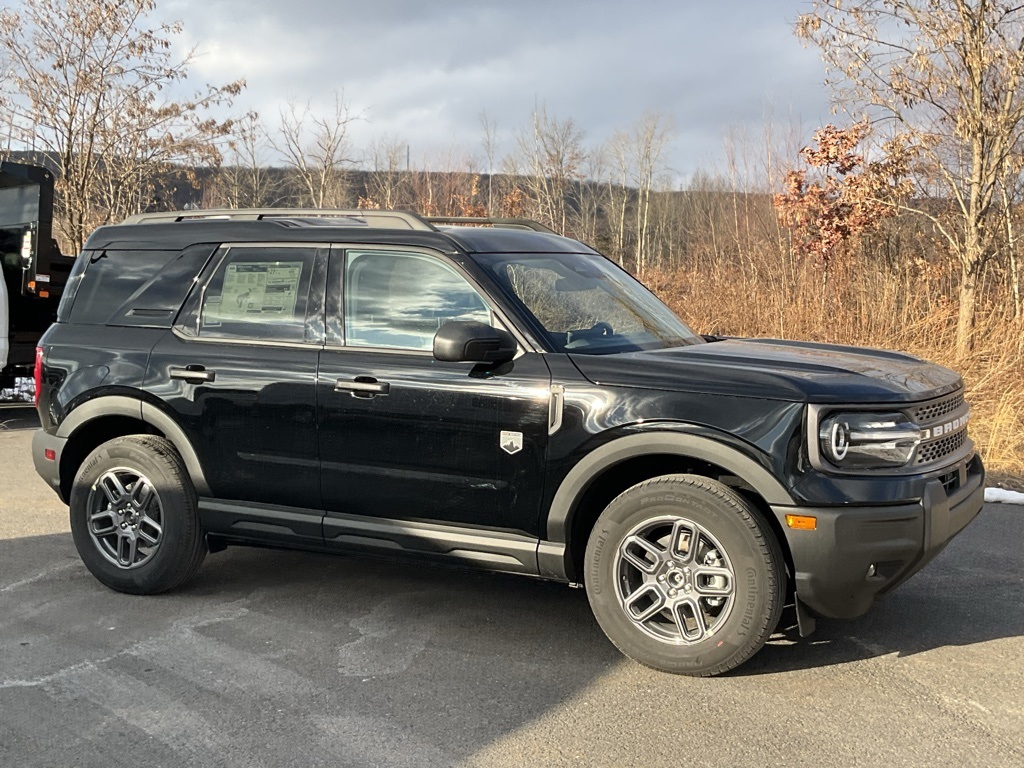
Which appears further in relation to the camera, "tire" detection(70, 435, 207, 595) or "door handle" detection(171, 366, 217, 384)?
"tire" detection(70, 435, 207, 595)

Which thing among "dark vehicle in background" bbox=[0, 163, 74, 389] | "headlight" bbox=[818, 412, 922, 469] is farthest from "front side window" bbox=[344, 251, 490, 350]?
"dark vehicle in background" bbox=[0, 163, 74, 389]

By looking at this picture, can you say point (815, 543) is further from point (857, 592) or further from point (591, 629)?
point (591, 629)

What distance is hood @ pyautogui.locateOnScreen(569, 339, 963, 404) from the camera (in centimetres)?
368

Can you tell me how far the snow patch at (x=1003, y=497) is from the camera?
22.5ft

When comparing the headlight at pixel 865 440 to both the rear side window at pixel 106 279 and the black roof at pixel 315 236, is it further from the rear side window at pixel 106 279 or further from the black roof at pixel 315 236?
the rear side window at pixel 106 279

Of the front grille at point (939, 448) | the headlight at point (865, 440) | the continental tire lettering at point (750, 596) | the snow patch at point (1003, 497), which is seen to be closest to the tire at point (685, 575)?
the continental tire lettering at point (750, 596)

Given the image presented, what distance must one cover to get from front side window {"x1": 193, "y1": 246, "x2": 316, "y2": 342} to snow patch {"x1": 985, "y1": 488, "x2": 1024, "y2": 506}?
507cm

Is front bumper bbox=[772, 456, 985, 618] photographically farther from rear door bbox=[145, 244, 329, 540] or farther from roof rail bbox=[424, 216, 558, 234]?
roof rail bbox=[424, 216, 558, 234]

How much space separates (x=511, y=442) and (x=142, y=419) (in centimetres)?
203

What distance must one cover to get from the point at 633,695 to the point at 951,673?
132 centimetres

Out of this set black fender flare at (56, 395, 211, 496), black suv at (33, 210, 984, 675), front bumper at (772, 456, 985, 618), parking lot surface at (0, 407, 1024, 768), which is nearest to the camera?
parking lot surface at (0, 407, 1024, 768)

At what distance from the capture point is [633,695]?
369 centimetres

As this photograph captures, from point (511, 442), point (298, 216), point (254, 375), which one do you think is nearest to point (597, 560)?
point (511, 442)

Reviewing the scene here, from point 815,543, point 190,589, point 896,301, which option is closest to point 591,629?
point 815,543
